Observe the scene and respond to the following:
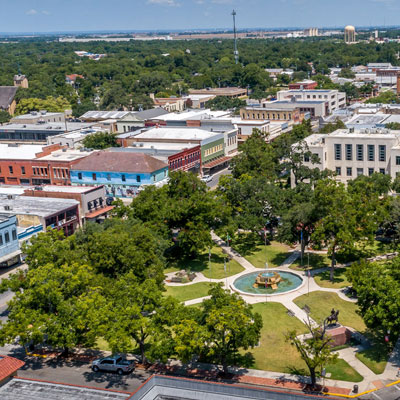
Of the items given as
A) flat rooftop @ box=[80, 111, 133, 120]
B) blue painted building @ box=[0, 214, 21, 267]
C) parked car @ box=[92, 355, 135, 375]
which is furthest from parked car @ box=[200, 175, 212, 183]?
parked car @ box=[92, 355, 135, 375]

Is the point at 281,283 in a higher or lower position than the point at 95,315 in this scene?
lower

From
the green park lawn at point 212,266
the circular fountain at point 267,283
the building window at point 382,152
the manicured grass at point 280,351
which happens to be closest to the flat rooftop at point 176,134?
the building window at point 382,152

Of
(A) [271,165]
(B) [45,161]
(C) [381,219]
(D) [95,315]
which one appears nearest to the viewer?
(D) [95,315]

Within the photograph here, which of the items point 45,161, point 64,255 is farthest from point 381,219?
point 45,161

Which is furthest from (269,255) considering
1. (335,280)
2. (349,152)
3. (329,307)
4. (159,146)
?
(159,146)

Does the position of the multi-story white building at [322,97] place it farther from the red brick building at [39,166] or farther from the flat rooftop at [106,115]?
the red brick building at [39,166]

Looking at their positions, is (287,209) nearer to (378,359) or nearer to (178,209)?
(178,209)
